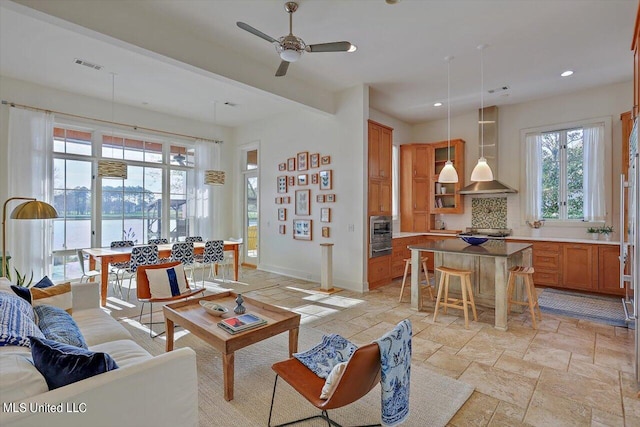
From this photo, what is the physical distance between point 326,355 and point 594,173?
592 centimetres

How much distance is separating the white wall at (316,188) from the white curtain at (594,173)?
391 centimetres

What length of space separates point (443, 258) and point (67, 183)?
21.4 feet

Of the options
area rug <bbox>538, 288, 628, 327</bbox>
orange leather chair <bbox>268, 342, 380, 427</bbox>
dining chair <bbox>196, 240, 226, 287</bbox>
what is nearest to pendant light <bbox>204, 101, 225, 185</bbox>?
dining chair <bbox>196, 240, 226, 287</bbox>

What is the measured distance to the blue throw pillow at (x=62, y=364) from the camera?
132cm

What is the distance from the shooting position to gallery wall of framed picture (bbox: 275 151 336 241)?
231 inches

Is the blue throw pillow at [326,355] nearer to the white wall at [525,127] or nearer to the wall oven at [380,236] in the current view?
the wall oven at [380,236]

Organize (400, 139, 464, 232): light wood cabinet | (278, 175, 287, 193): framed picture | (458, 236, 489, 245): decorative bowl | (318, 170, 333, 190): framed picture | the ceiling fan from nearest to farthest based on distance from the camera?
the ceiling fan < (458, 236, 489, 245): decorative bowl < (318, 170, 333, 190): framed picture < (278, 175, 287, 193): framed picture < (400, 139, 464, 232): light wood cabinet

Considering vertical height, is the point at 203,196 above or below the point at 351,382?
above

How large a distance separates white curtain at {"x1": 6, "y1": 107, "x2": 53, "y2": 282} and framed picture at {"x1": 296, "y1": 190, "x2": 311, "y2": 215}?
165 inches

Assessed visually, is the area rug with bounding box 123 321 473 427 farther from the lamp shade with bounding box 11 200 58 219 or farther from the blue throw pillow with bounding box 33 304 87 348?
the lamp shade with bounding box 11 200 58 219

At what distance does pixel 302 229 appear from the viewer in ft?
20.7

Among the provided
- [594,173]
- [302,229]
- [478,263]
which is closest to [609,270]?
[594,173]

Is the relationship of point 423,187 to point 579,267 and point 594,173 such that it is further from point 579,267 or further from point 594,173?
point 579,267

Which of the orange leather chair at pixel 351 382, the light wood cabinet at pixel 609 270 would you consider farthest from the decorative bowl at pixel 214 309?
the light wood cabinet at pixel 609 270
